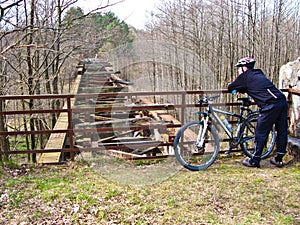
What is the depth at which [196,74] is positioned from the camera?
33.6ft

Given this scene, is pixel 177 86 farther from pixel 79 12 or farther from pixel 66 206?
pixel 66 206

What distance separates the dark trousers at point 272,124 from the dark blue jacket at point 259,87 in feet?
0.27

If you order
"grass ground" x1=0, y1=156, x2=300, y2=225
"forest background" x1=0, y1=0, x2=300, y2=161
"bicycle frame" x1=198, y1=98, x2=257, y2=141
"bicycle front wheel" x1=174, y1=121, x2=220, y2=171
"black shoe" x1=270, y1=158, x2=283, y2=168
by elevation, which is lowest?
"grass ground" x1=0, y1=156, x2=300, y2=225

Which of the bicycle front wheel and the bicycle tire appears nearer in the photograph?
the bicycle front wheel

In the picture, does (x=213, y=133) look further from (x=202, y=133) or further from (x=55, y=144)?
(x=55, y=144)

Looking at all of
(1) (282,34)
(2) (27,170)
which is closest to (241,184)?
(2) (27,170)

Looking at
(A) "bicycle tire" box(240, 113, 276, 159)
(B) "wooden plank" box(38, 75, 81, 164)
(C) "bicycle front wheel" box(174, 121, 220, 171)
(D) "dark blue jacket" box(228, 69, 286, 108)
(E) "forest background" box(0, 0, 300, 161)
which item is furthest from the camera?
(E) "forest background" box(0, 0, 300, 161)

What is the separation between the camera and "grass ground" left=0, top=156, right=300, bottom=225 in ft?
8.77

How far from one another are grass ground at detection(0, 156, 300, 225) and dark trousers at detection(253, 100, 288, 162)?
1.06 ft

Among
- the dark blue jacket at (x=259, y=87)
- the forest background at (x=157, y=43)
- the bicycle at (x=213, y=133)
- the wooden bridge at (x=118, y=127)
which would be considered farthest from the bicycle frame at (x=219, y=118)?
the forest background at (x=157, y=43)

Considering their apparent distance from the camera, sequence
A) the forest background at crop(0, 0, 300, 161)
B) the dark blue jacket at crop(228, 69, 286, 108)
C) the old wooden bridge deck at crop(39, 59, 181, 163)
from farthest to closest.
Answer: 1. the forest background at crop(0, 0, 300, 161)
2. the old wooden bridge deck at crop(39, 59, 181, 163)
3. the dark blue jacket at crop(228, 69, 286, 108)

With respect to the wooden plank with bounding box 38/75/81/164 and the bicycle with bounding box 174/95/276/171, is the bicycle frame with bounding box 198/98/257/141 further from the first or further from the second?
the wooden plank with bounding box 38/75/81/164

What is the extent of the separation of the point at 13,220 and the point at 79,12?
630cm

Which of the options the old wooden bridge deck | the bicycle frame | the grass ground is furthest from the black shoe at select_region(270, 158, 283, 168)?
the old wooden bridge deck
